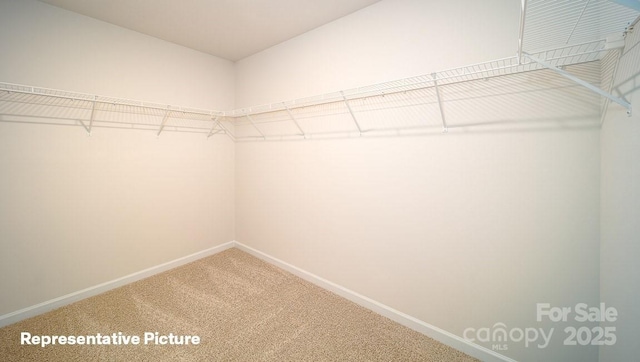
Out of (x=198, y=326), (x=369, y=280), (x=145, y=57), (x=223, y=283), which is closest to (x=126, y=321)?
(x=198, y=326)

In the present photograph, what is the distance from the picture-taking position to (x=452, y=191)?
1.60 metres

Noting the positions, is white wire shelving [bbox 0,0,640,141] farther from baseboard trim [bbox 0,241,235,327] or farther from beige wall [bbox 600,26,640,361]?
baseboard trim [bbox 0,241,235,327]

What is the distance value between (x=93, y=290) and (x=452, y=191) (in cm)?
308

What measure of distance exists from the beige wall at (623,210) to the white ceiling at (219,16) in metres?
1.55

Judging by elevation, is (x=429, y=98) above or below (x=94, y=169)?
above

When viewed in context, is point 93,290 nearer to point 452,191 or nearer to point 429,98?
point 452,191

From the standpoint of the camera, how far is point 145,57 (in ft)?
7.95

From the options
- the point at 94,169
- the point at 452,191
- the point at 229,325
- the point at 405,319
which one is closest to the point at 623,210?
the point at 452,191

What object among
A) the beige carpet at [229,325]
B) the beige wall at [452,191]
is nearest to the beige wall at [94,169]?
the beige carpet at [229,325]

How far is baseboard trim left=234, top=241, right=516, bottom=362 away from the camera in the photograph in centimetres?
155

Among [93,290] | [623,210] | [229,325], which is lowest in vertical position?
[229,325]

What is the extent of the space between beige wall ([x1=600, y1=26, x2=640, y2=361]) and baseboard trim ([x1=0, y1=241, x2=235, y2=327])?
130 inches

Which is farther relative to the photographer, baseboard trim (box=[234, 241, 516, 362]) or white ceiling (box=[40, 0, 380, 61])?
white ceiling (box=[40, 0, 380, 61])

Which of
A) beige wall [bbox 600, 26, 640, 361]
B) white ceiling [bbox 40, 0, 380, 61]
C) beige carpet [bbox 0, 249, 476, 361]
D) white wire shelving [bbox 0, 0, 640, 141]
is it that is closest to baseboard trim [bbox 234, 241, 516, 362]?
beige carpet [bbox 0, 249, 476, 361]
